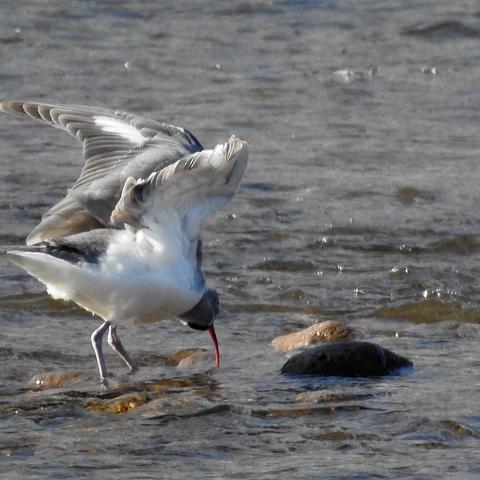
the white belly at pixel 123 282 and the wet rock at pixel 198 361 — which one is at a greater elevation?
the white belly at pixel 123 282

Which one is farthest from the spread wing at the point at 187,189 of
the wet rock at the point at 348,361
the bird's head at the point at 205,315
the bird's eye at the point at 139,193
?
the wet rock at the point at 348,361

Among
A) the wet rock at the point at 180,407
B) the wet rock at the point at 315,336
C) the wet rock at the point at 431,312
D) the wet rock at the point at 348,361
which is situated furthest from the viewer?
the wet rock at the point at 431,312

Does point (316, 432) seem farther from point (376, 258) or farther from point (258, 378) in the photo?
point (376, 258)

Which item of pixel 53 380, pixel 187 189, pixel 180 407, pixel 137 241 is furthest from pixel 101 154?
pixel 180 407

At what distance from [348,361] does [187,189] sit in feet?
3.59

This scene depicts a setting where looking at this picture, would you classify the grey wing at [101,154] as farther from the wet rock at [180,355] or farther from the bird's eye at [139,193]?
the wet rock at [180,355]

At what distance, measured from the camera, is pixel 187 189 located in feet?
21.6

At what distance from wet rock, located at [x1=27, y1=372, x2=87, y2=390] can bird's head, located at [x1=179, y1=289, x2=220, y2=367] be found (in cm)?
66

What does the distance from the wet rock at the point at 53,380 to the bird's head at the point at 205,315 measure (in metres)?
0.66

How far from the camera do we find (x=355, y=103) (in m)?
12.8

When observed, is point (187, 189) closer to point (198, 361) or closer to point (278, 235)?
point (198, 361)

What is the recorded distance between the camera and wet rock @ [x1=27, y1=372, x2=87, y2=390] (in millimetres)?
6699

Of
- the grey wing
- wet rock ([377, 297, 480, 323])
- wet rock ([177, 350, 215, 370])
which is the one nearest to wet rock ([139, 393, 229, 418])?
wet rock ([177, 350, 215, 370])

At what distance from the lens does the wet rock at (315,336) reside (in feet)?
24.2
